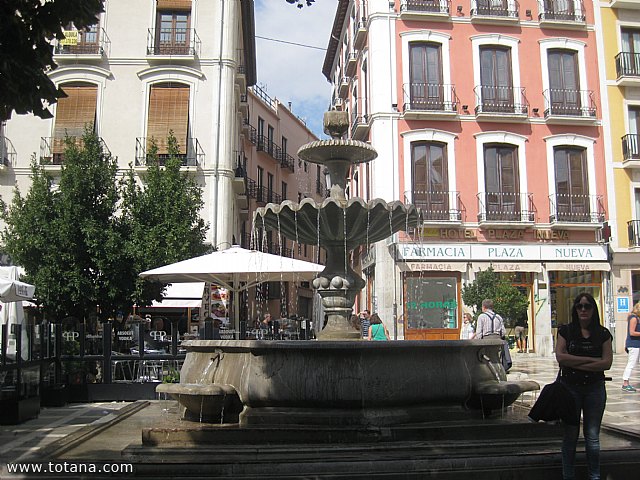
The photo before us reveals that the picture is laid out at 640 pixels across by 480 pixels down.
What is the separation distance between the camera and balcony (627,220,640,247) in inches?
832

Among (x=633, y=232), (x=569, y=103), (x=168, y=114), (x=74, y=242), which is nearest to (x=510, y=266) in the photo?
(x=633, y=232)

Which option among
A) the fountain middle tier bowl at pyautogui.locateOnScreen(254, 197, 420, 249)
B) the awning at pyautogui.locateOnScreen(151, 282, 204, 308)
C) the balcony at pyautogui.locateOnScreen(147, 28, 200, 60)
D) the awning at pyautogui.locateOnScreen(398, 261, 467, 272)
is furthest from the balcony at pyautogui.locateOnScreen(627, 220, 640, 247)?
the balcony at pyautogui.locateOnScreen(147, 28, 200, 60)

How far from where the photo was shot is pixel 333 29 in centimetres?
3033

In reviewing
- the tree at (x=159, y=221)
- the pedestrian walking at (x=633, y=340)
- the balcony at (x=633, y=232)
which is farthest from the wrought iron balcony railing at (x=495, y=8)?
the pedestrian walking at (x=633, y=340)

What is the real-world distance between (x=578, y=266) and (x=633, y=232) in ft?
8.01

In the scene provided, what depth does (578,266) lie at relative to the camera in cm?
2070

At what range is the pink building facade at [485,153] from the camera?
20344mm

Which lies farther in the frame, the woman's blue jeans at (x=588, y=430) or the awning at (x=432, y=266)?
the awning at (x=432, y=266)

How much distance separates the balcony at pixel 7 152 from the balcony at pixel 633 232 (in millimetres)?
21350

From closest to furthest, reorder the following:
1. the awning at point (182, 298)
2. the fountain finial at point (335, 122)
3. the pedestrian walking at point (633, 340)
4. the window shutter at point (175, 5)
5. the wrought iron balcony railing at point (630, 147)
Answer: the fountain finial at point (335, 122)
the pedestrian walking at point (633, 340)
the awning at point (182, 298)
the wrought iron balcony railing at point (630, 147)
the window shutter at point (175, 5)

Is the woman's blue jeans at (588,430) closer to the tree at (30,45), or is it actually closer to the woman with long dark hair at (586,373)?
the woman with long dark hair at (586,373)

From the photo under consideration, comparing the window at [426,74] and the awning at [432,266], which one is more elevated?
the window at [426,74]

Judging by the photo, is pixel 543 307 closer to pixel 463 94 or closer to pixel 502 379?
pixel 463 94

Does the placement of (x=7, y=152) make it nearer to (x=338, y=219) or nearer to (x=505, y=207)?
(x=505, y=207)
